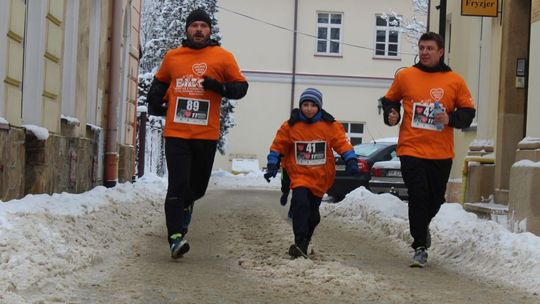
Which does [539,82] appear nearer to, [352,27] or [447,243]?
[447,243]

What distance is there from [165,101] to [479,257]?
3.12m

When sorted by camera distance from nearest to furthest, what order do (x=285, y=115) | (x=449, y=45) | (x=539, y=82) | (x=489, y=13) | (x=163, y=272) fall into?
(x=163, y=272) → (x=539, y=82) → (x=489, y=13) → (x=449, y=45) → (x=285, y=115)

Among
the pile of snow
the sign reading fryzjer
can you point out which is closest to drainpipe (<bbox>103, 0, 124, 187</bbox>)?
the pile of snow

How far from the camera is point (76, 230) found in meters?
7.20

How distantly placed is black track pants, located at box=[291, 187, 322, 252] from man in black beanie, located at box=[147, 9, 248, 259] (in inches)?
33.0

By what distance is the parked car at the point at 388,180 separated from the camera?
1484cm

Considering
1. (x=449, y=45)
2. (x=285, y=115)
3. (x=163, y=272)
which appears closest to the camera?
(x=163, y=272)

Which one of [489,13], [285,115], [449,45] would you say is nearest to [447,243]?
[489,13]

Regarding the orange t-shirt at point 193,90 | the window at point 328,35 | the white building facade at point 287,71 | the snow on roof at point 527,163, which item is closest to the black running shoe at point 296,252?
the orange t-shirt at point 193,90

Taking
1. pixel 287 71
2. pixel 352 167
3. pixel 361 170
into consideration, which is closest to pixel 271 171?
pixel 352 167

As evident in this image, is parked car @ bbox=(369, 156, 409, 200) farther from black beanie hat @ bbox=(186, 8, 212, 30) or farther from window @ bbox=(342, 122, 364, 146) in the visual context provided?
window @ bbox=(342, 122, 364, 146)

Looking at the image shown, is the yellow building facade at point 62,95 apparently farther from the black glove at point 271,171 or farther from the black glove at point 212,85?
the black glove at point 271,171

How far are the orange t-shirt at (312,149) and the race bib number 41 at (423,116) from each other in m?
0.64

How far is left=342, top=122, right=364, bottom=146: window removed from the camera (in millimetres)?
34312
